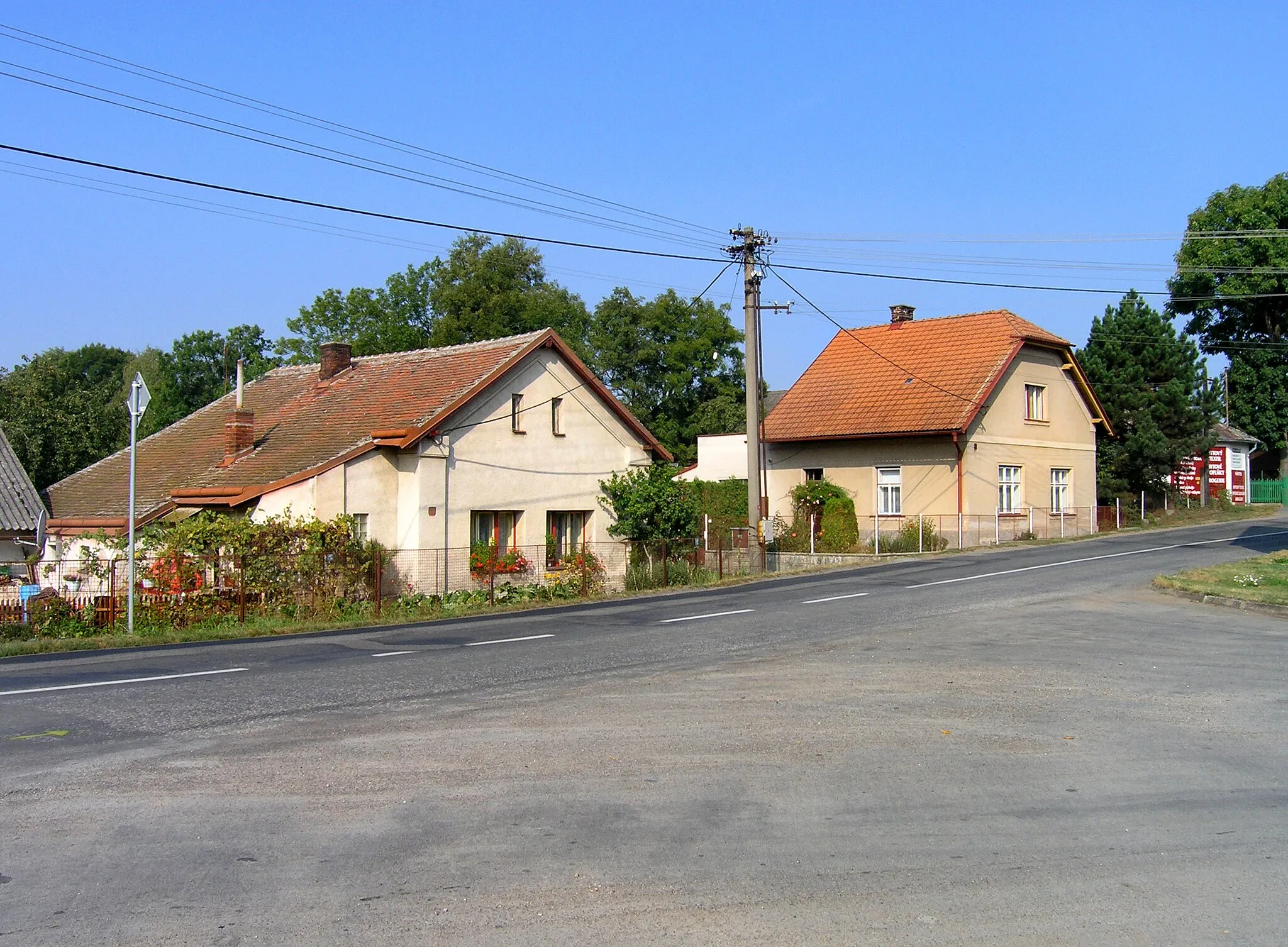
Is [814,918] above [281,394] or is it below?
below

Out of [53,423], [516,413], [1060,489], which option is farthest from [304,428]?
[1060,489]

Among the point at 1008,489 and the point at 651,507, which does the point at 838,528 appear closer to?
the point at 1008,489

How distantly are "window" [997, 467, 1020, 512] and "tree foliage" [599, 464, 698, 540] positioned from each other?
45.0 ft

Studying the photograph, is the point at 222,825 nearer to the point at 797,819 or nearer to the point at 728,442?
the point at 797,819

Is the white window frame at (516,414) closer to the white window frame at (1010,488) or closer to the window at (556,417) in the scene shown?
the window at (556,417)

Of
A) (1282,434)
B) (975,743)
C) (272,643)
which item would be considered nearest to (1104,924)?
(975,743)

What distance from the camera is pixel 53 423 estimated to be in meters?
38.6

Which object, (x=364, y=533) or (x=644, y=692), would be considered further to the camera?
(x=364, y=533)

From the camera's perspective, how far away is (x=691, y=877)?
19.0 ft

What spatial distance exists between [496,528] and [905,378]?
60.2 feet

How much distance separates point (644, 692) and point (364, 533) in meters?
14.3

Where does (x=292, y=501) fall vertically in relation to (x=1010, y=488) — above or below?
below

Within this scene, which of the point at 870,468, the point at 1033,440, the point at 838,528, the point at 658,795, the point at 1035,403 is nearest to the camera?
the point at 658,795

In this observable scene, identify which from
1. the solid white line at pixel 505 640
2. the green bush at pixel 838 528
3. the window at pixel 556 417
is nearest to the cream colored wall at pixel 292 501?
the window at pixel 556 417
